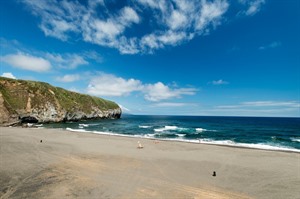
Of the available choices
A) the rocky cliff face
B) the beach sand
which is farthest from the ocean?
the beach sand

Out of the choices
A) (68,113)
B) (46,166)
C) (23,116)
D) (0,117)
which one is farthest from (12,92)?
(46,166)

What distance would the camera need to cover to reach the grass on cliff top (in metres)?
68.9

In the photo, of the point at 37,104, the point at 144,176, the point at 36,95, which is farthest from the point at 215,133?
the point at 36,95

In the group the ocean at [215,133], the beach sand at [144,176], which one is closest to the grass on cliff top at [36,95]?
the ocean at [215,133]

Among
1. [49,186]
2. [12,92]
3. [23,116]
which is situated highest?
[12,92]

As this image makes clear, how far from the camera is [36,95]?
78750 mm

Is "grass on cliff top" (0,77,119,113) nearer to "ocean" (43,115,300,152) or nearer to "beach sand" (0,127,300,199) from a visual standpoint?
"ocean" (43,115,300,152)

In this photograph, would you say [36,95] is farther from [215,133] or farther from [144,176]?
[144,176]

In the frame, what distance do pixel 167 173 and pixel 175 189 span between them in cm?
320

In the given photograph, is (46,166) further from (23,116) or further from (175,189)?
(23,116)

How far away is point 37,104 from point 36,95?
5226 mm

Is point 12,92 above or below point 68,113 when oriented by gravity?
above

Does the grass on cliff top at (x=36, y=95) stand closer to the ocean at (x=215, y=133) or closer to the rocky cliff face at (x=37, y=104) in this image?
the rocky cliff face at (x=37, y=104)

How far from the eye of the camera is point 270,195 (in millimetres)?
11305
